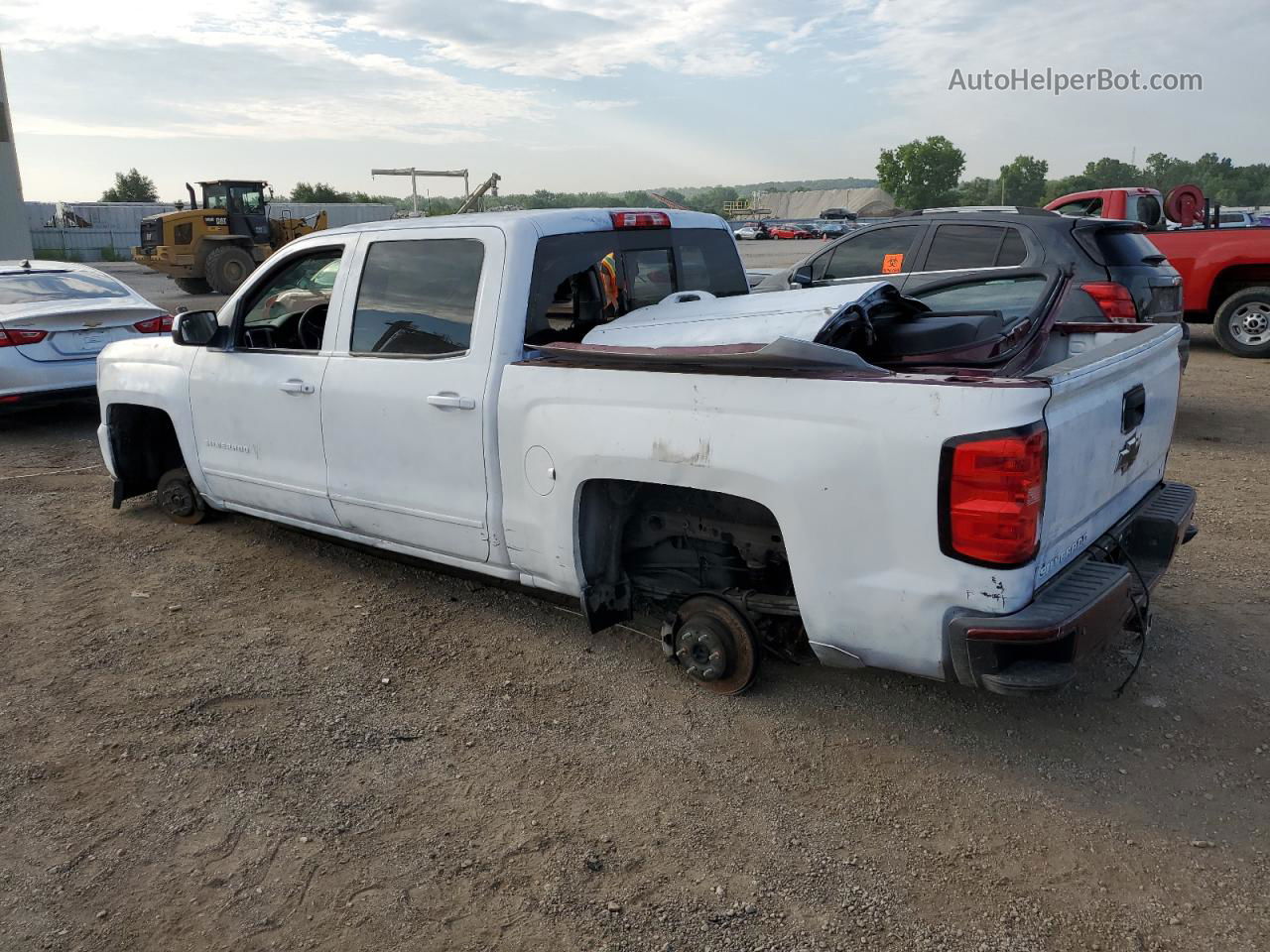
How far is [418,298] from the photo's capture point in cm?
414

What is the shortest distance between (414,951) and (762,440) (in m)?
1.74

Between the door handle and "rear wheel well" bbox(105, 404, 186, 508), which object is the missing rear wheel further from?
the door handle

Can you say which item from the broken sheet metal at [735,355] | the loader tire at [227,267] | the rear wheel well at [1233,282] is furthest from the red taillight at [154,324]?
the loader tire at [227,267]

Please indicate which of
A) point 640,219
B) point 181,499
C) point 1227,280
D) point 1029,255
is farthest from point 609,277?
point 1227,280

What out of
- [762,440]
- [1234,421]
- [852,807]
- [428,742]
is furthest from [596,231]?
[1234,421]

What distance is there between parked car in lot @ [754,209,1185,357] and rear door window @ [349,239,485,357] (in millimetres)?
3352

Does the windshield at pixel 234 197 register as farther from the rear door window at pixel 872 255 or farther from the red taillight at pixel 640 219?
the red taillight at pixel 640 219

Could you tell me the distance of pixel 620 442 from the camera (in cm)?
340

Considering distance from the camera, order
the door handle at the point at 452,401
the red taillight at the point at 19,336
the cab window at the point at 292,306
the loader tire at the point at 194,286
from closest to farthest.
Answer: the door handle at the point at 452,401 → the cab window at the point at 292,306 → the red taillight at the point at 19,336 → the loader tire at the point at 194,286

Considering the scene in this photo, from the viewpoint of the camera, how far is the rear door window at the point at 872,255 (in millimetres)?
8281

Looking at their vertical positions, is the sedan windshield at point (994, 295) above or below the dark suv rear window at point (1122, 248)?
below

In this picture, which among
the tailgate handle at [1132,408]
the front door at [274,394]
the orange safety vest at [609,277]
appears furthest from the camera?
the front door at [274,394]

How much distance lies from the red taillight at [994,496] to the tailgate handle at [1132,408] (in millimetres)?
790

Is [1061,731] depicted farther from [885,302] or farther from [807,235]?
[807,235]
